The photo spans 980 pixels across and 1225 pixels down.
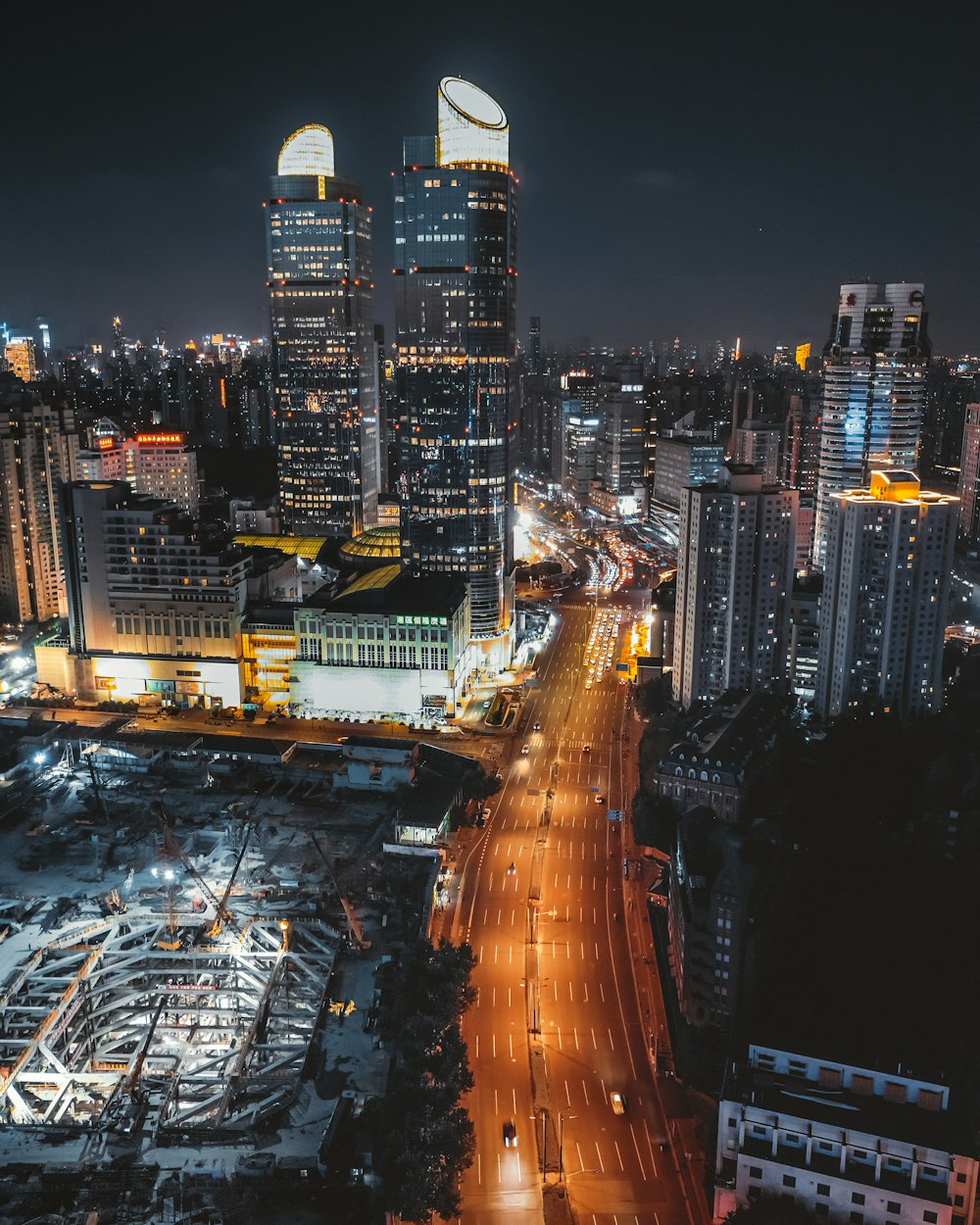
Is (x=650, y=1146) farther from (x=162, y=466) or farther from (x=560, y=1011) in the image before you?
(x=162, y=466)

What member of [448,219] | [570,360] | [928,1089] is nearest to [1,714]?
[448,219]

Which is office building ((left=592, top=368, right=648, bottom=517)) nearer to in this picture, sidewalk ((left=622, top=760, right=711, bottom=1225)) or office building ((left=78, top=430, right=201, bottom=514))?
office building ((left=78, top=430, right=201, bottom=514))

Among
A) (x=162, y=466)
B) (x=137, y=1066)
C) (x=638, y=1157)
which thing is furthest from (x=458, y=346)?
(x=638, y=1157)

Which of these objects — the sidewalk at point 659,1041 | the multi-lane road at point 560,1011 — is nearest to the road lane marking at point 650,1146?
the multi-lane road at point 560,1011

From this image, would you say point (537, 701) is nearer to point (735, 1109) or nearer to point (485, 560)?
point (485, 560)

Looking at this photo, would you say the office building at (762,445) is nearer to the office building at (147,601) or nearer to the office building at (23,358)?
the office building at (147,601)
